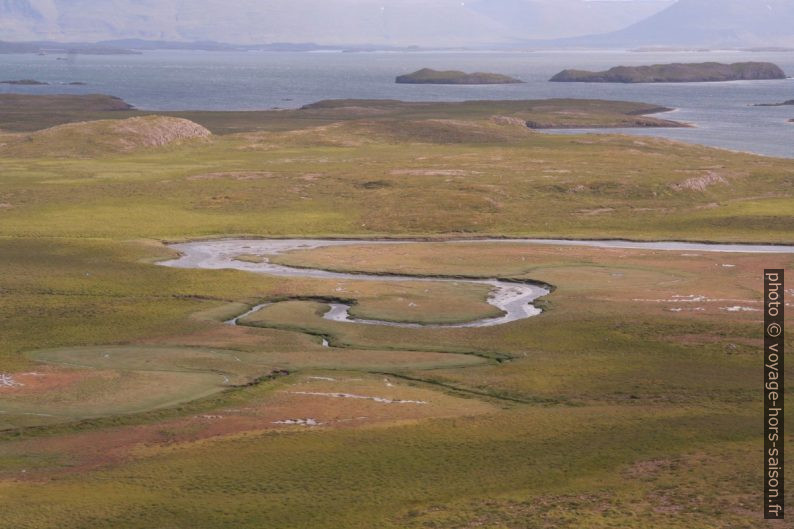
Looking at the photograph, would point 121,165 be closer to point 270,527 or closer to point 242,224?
point 242,224

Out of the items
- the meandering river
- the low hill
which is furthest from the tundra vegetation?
the low hill

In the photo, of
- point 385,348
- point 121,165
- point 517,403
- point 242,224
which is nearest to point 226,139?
point 121,165

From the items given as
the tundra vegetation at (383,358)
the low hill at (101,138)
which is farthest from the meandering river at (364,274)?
the low hill at (101,138)

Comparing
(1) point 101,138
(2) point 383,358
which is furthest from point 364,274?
(1) point 101,138

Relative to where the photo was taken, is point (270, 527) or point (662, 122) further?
point (662, 122)

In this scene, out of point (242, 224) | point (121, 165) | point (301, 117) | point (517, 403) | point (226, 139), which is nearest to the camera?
point (517, 403)

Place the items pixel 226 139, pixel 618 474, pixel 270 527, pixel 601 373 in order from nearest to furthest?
pixel 270 527
pixel 618 474
pixel 601 373
pixel 226 139
